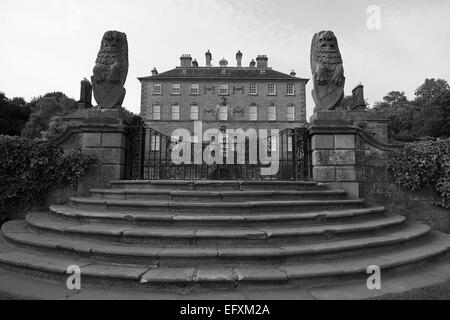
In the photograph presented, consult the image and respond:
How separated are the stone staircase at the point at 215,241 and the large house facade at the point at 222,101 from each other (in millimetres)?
37126

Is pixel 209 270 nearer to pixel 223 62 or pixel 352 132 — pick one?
pixel 352 132

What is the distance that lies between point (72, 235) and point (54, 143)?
336cm

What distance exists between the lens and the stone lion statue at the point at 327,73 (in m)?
7.35

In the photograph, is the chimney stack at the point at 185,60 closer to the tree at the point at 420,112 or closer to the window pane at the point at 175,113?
the window pane at the point at 175,113

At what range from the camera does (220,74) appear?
1729 inches

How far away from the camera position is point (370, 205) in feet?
22.3

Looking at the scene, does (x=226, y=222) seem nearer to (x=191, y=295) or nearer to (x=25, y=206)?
(x=191, y=295)

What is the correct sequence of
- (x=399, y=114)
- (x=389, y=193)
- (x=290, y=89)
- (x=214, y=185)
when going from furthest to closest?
(x=399, y=114), (x=290, y=89), (x=389, y=193), (x=214, y=185)

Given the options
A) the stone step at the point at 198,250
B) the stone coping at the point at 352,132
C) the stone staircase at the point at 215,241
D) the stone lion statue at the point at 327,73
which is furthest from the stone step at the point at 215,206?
the stone lion statue at the point at 327,73

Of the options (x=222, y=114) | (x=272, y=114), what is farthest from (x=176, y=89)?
(x=272, y=114)

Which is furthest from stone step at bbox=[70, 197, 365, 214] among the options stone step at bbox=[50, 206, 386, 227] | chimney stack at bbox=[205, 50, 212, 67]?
chimney stack at bbox=[205, 50, 212, 67]

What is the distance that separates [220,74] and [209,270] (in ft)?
141

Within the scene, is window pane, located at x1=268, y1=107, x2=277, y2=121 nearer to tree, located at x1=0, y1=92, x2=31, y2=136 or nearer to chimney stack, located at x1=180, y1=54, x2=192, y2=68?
chimney stack, located at x1=180, y1=54, x2=192, y2=68
